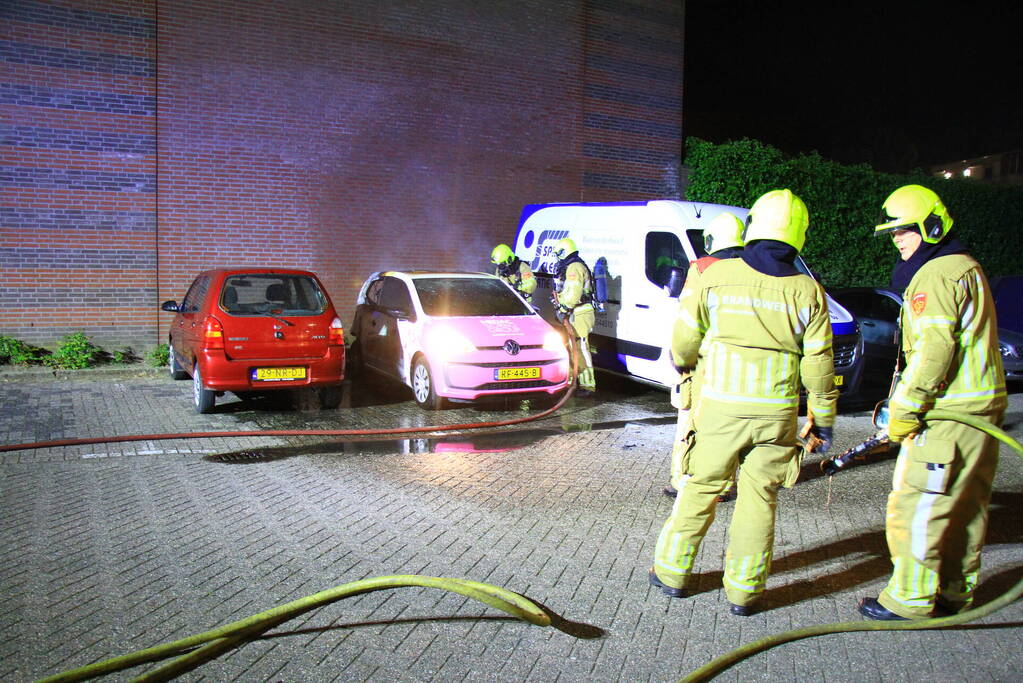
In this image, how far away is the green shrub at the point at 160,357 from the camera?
39.0 feet

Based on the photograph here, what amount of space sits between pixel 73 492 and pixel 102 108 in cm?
784

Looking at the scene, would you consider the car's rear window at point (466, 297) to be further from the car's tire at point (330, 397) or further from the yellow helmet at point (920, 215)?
the yellow helmet at point (920, 215)

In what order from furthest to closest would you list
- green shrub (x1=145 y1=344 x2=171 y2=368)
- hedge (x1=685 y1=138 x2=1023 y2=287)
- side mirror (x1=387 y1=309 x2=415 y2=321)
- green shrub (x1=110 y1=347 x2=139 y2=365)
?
hedge (x1=685 y1=138 x2=1023 y2=287) → green shrub (x1=145 y1=344 x2=171 y2=368) → green shrub (x1=110 y1=347 x2=139 y2=365) → side mirror (x1=387 y1=309 x2=415 y2=321)

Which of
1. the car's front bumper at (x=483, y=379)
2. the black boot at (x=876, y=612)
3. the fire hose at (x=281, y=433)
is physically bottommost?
the black boot at (x=876, y=612)

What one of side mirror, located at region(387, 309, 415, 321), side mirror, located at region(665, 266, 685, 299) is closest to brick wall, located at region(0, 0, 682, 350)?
side mirror, located at region(387, 309, 415, 321)

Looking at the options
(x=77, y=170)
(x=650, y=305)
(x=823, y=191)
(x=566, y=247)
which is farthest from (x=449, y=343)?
(x=823, y=191)

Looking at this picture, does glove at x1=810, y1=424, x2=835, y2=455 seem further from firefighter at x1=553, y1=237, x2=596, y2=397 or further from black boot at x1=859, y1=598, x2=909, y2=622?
firefighter at x1=553, y1=237, x2=596, y2=397

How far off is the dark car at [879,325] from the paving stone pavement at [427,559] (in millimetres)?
4277

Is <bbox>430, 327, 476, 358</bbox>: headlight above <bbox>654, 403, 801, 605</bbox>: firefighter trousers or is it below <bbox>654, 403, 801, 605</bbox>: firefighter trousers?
above

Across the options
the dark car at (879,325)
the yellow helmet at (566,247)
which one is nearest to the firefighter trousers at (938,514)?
the yellow helmet at (566,247)

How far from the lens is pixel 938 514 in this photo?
362 centimetres

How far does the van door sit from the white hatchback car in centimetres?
113

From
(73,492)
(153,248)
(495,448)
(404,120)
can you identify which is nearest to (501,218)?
(404,120)

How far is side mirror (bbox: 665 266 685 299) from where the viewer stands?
8.93 metres
